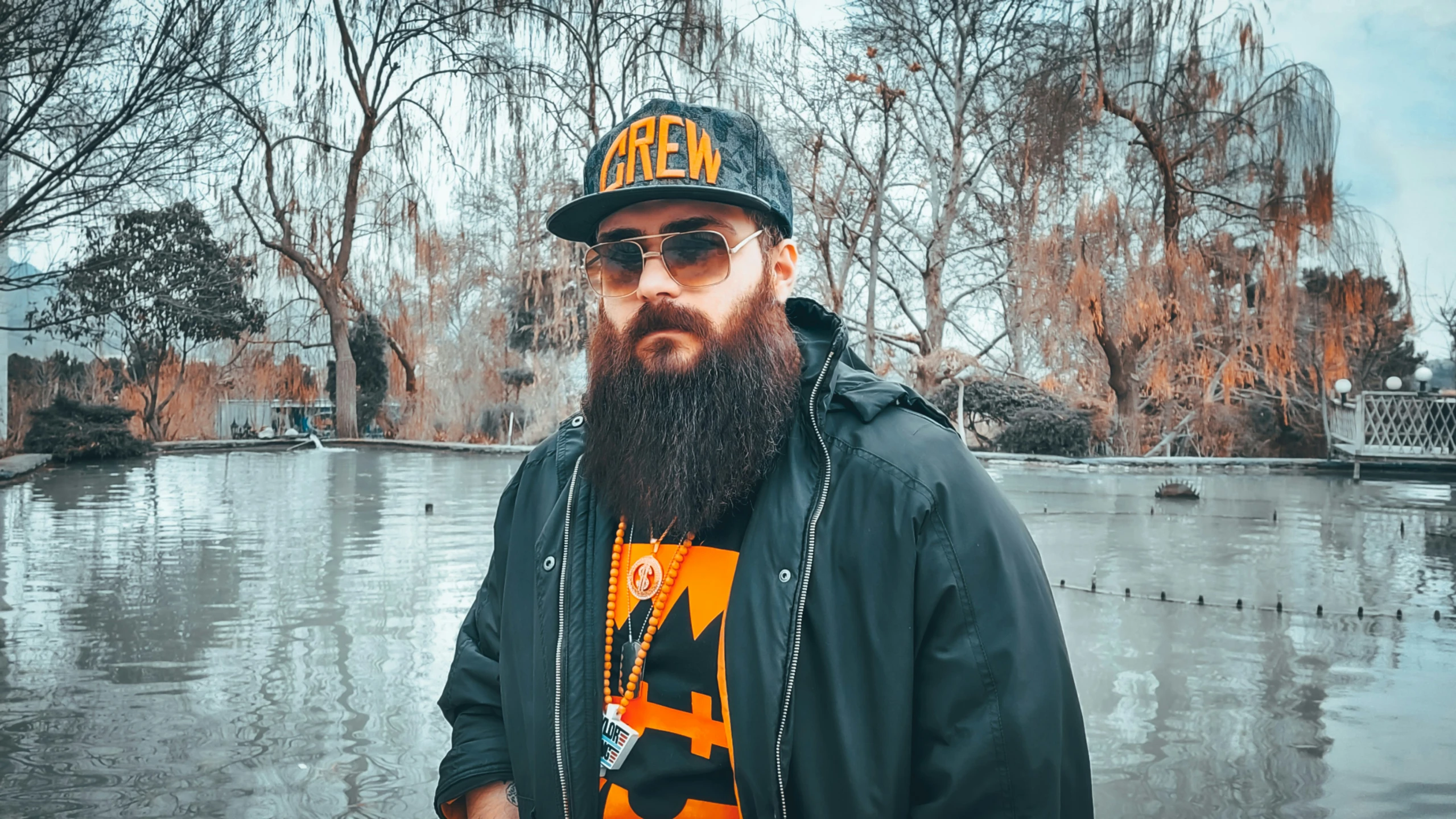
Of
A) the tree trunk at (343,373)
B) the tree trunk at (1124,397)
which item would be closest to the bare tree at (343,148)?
the tree trunk at (343,373)

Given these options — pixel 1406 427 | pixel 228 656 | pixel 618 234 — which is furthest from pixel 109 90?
pixel 1406 427

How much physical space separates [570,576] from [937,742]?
0.60 metres

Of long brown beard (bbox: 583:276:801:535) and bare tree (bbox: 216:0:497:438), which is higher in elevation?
bare tree (bbox: 216:0:497:438)

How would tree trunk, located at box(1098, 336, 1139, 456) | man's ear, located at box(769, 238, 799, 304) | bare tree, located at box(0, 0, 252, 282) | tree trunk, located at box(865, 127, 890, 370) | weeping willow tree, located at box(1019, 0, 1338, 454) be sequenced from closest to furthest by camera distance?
man's ear, located at box(769, 238, 799, 304) < bare tree, located at box(0, 0, 252, 282) < weeping willow tree, located at box(1019, 0, 1338, 454) < tree trunk, located at box(1098, 336, 1139, 456) < tree trunk, located at box(865, 127, 890, 370)

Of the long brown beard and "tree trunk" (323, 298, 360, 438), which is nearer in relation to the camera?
the long brown beard

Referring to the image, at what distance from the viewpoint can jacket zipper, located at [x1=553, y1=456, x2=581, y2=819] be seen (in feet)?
5.16

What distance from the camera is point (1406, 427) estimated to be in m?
17.1

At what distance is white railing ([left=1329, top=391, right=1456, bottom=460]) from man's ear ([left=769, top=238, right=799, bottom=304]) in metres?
17.2

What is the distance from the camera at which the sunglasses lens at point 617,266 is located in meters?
1.78

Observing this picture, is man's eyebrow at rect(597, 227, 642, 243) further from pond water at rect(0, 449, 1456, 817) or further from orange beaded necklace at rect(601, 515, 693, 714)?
pond water at rect(0, 449, 1456, 817)

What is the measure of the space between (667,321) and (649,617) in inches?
19.3

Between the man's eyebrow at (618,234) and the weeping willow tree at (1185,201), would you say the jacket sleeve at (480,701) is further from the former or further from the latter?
the weeping willow tree at (1185,201)

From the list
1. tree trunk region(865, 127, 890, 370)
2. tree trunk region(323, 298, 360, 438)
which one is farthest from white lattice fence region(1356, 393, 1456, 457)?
tree trunk region(323, 298, 360, 438)

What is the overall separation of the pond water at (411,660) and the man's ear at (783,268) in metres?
2.17
